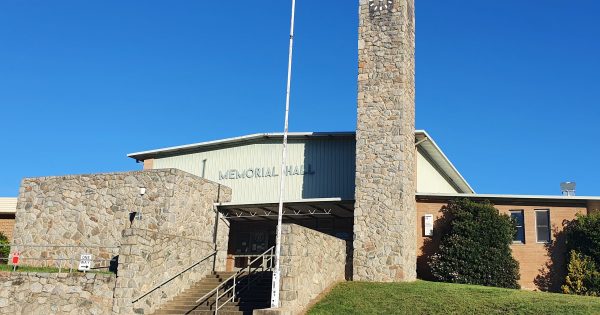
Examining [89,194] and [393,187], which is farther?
[89,194]

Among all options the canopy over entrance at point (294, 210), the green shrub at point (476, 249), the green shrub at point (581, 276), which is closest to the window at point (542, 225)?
the green shrub at point (476, 249)

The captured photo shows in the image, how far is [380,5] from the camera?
23750mm

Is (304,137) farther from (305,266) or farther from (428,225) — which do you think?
(305,266)

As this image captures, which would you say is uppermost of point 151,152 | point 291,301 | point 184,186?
point 151,152

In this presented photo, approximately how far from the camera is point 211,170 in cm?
2878

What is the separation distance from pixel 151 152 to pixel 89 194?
5271 mm

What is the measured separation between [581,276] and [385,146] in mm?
8667

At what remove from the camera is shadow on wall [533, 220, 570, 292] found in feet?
77.2

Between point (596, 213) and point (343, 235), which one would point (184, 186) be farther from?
point (596, 213)

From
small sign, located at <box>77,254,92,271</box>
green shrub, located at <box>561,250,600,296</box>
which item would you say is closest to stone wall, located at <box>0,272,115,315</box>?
small sign, located at <box>77,254,92,271</box>

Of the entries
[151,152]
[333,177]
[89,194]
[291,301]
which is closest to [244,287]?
[291,301]

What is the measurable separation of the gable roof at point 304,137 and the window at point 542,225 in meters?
5.07

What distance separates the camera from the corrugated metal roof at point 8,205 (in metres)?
31.6

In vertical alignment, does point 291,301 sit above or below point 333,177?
below
